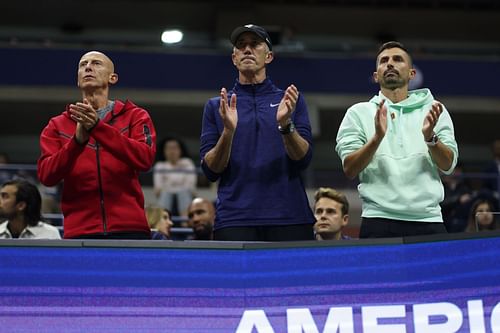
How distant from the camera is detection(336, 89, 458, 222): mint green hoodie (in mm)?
4590

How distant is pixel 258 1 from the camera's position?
17.2 m

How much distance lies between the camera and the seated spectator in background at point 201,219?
24.6ft

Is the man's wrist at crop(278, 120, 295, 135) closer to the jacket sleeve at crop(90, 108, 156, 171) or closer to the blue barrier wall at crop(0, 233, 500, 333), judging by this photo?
the jacket sleeve at crop(90, 108, 156, 171)

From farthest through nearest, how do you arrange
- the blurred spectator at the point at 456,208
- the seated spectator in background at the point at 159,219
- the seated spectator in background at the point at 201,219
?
1. the blurred spectator at the point at 456,208
2. the seated spectator in background at the point at 201,219
3. the seated spectator in background at the point at 159,219

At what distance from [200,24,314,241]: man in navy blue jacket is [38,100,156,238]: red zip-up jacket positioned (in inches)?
13.9

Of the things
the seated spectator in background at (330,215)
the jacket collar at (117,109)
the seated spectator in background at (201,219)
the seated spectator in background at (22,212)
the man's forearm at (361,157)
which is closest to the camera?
the man's forearm at (361,157)

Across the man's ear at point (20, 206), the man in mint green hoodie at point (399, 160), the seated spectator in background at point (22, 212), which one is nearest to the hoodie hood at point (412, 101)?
the man in mint green hoodie at point (399, 160)

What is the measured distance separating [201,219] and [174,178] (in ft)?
11.5

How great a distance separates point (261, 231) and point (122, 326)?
100cm

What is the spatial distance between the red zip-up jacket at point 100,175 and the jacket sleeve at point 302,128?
Result: 0.73 meters

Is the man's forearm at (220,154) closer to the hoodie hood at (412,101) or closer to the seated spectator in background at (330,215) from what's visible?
the hoodie hood at (412,101)

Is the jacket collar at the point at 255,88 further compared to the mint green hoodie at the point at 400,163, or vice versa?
the jacket collar at the point at 255,88

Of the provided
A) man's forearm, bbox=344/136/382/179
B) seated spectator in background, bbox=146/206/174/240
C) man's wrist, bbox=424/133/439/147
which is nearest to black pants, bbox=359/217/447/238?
man's forearm, bbox=344/136/382/179

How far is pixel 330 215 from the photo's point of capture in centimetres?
628
